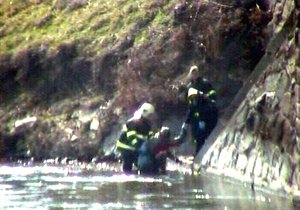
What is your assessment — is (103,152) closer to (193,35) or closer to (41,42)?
(193,35)

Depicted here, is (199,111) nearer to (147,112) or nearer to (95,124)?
(147,112)

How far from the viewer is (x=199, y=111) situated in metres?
31.2

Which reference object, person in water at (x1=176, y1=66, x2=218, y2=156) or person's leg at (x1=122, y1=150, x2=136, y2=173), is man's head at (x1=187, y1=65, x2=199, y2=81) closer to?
person in water at (x1=176, y1=66, x2=218, y2=156)

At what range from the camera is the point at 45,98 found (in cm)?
3822

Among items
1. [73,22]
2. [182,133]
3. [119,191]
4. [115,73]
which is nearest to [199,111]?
[182,133]

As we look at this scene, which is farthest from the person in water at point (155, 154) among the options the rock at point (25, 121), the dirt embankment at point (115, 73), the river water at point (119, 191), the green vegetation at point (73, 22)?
the rock at point (25, 121)

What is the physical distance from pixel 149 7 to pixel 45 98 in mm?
4067

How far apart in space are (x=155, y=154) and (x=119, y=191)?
3.06 meters

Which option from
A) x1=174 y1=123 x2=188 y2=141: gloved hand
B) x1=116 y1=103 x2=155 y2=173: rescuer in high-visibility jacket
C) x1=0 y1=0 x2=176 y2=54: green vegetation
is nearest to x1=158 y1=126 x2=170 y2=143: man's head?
x1=116 y1=103 x2=155 y2=173: rescuer in high-visibility jacket

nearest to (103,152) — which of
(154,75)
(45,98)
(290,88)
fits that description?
(154,75)

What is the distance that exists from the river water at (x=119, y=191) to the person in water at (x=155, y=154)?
320 mm

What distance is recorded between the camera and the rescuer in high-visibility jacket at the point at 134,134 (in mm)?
30062

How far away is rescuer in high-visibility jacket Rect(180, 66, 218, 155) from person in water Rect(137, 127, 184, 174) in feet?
3.52

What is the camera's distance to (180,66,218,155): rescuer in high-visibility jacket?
31045 millimetres
